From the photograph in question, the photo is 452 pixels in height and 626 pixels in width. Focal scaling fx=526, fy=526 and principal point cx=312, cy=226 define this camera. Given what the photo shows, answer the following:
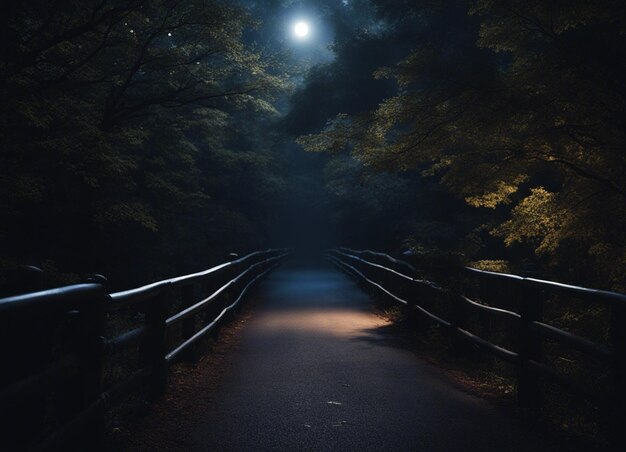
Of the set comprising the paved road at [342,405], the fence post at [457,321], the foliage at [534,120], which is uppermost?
the foliage at [534,120]

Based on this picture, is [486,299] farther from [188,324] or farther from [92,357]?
[92,357]

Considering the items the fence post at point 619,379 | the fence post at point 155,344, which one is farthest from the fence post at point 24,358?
the fence post at point 619,379

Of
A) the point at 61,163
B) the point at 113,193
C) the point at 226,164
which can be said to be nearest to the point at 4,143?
the point at 61,163

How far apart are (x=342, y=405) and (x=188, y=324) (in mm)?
2317

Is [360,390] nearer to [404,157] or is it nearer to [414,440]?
[414,440]

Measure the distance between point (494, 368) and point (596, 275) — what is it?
5.85 metres

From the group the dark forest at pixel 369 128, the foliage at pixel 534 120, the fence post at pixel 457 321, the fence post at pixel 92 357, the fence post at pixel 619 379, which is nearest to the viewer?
the fence post at pixel 92 357

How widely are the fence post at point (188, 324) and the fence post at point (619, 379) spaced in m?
4.40

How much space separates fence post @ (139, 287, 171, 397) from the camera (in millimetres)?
4734

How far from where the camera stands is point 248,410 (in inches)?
189

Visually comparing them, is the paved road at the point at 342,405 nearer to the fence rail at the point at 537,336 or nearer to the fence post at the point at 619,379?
the fence rail at the point at 537,336

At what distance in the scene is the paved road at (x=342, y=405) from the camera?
405cm

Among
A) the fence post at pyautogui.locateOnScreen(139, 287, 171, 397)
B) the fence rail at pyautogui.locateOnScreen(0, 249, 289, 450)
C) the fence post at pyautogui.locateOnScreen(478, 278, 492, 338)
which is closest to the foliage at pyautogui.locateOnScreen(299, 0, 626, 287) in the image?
the fence post at pyautogui.locateOnScreen(478, 278, 492, 338)

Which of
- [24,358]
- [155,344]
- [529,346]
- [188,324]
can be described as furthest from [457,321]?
[24,358]
